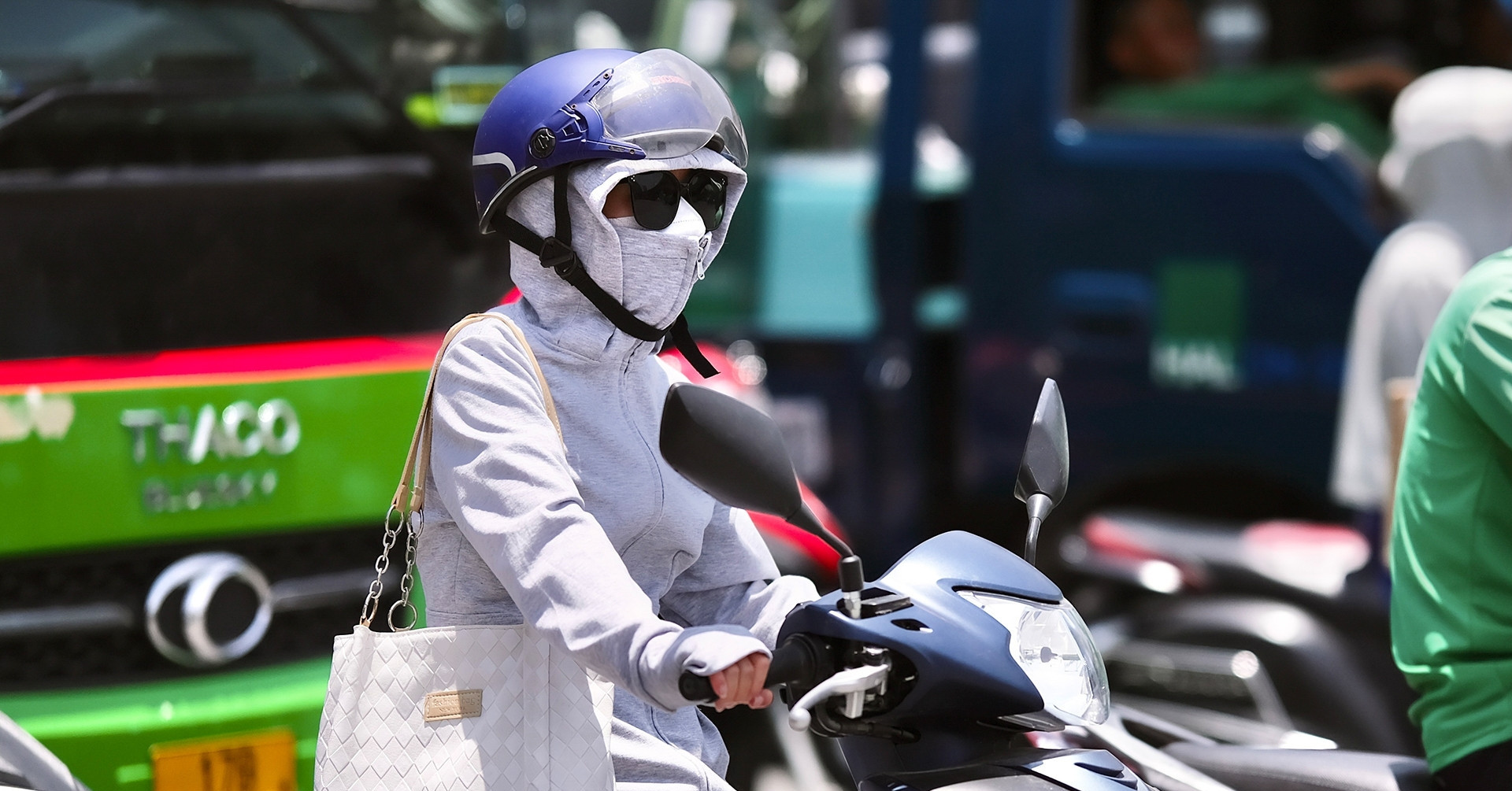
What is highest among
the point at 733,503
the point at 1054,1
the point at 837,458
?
the point at 1054,1

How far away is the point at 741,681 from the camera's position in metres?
1.73

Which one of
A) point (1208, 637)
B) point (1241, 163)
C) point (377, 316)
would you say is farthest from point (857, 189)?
point (377, 316)

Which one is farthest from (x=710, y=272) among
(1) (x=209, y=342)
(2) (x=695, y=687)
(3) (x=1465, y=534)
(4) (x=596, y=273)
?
(2) (x=695, y=687)

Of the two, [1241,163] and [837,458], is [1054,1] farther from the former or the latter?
[837,458]

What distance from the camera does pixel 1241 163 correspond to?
5141 mm

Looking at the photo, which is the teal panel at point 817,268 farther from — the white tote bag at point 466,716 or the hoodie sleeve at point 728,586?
the white tote bag at point 466,716

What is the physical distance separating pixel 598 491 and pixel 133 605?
1.50m

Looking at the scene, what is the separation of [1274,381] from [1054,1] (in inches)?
50.0

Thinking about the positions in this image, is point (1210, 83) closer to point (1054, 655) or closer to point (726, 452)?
point (1054, 655)

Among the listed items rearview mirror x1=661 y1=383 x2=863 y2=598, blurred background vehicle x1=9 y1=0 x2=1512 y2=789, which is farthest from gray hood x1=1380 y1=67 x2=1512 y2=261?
rearview mirror x1=661 y1=383 x2=863 y2=598

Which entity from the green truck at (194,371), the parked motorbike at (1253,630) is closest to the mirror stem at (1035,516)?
the green truck at (194,371)

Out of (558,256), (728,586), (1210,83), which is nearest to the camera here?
(558,256)

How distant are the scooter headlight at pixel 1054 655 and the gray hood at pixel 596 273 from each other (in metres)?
0.49

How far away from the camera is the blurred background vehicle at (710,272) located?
125 inches
